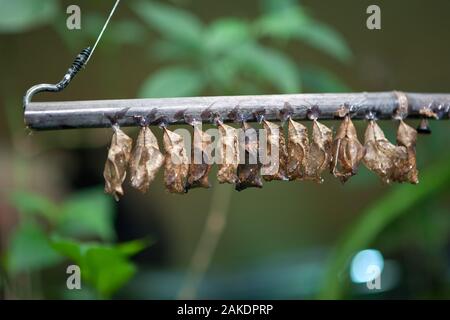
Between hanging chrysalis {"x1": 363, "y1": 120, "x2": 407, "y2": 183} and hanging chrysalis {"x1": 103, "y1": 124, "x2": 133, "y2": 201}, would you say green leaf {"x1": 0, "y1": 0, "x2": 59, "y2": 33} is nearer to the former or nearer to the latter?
hanging chrysalis {"x1": 103, "y1": 124, "x2": 133, "y2": 201}

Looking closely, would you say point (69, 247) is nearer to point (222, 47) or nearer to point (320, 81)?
point (222, 47)

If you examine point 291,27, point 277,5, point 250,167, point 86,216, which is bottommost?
point 250,167

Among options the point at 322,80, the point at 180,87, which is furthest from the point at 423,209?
the point at 180,87

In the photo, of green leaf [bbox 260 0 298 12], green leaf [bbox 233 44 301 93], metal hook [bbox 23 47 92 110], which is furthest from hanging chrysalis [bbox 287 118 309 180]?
green leaf [bbox 260 0 298 12]

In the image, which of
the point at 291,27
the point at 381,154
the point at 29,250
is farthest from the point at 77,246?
the point at 291,27

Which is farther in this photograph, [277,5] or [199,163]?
[277,5]

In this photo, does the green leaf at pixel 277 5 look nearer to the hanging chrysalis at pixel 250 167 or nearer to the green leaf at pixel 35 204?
the green leaf at pixel 35 204
